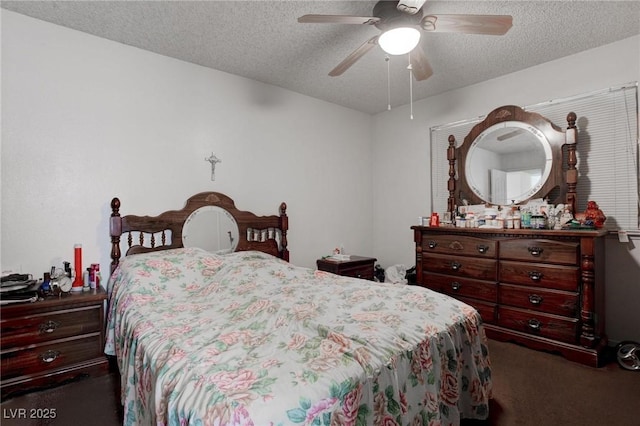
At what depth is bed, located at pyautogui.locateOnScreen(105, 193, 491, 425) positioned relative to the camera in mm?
975

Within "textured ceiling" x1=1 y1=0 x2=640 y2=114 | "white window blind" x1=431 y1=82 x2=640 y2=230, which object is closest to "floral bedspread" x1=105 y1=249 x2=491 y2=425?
"textured ceiling" x1=1 y1=0 x2=640 y2=114

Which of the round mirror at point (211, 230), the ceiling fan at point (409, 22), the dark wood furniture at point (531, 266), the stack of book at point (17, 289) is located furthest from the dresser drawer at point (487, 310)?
the stack of book at point (17, 289)

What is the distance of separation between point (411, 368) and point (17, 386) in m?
2.31

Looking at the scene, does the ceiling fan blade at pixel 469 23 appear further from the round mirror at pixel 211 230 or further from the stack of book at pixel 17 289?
the stack of book at pixel 17 289

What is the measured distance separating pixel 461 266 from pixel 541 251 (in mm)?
672

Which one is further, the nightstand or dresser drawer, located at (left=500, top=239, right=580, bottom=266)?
the nightstand

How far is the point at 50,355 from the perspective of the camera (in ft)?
6.67

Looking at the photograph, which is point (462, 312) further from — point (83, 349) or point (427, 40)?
point (83, 349)

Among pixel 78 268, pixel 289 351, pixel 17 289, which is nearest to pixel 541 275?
pixel 289 351

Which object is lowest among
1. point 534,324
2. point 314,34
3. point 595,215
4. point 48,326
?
point 534,324

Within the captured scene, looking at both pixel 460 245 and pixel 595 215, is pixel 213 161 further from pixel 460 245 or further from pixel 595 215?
pixel 595 215

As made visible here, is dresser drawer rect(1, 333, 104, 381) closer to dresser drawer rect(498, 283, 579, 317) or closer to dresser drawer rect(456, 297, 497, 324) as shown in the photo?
dresser drawer rect(456, 297, 497, 324)

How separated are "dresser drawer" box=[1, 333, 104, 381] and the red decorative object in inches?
148

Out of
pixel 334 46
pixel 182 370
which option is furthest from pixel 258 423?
pixel 334 46
